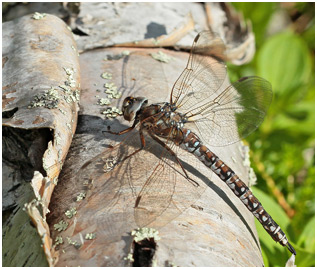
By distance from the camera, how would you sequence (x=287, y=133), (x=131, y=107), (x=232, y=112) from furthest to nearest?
(x=287, y=133)
(x=232, y=112)
(x=131, y=107)

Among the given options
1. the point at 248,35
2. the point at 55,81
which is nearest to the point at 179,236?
the point at 55,81

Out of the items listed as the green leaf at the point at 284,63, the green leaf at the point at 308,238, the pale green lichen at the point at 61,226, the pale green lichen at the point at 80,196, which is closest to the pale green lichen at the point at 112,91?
the pale green lichen at the point at 80,196

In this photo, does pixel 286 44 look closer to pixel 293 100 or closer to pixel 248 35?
pixel 293 100

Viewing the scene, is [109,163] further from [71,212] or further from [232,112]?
[232,112]

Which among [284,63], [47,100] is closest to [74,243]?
[47,100]

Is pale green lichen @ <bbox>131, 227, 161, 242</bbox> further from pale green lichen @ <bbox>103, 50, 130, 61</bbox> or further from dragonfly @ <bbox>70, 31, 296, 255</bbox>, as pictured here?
pale green lichen @ <bbox>103, 50, 130, 61</bbox>

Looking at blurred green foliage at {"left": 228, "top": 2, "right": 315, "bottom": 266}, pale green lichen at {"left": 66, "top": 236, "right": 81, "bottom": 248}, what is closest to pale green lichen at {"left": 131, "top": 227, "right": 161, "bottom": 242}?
pale green lichen at {"left": 66, "top": 236, "right": 81, "bottom": 248}
